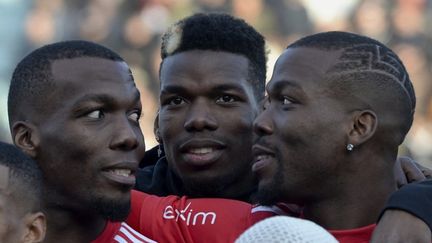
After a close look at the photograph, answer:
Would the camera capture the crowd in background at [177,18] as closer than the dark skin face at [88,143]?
No

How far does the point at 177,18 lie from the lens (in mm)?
10289

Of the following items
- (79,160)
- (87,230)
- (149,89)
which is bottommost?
(149,89)

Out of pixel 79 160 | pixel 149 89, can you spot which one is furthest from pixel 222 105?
pixel 149 89

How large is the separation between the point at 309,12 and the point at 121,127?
636cm

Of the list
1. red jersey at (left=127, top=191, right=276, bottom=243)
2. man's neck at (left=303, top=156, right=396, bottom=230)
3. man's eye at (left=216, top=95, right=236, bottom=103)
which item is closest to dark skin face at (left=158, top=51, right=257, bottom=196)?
man's eye at (left=216, top=95, right=236, bottom=103)

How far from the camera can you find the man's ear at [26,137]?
4.48 metres

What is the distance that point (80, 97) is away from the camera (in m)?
4.46

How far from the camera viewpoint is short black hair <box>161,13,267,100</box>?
5.17 meters

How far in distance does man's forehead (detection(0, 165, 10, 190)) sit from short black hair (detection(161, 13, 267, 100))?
1336 mm

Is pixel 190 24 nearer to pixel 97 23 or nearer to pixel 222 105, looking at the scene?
pixel 222 105

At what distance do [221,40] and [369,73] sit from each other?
96cm

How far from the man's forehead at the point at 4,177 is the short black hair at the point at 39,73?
50 centimetres

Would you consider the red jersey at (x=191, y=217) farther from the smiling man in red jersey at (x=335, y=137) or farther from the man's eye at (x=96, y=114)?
the man's eye at (x=96, y=114)

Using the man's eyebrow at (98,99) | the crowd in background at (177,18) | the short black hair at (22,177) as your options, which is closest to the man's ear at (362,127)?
the man's eyebrow at (98,99)
